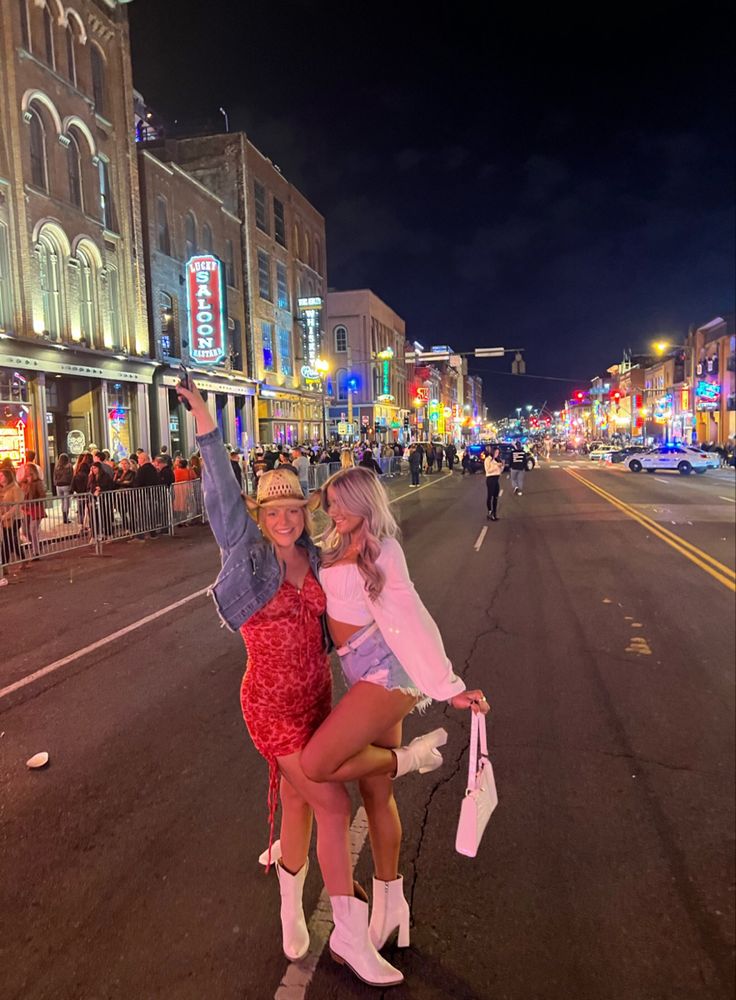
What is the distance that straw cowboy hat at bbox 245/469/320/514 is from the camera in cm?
286

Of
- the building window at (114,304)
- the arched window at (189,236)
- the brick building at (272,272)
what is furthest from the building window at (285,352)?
the building window at (114,304)

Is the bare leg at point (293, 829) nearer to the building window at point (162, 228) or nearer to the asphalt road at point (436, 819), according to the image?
the asphalt road at point (436, 819)

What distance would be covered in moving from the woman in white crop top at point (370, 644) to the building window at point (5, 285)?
1946 cm

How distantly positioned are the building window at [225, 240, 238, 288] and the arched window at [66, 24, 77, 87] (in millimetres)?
12331

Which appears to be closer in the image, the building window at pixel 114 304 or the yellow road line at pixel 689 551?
the yellow road line at pixel 689 551

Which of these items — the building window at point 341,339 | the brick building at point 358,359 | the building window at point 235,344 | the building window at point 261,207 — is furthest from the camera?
the building window at point 341,339

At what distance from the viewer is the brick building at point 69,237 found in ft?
63.2

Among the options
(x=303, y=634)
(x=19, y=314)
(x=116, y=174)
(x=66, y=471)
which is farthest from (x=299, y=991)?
(x=116, y=174)

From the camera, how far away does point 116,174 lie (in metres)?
24.3

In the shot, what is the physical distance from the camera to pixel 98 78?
23672mm

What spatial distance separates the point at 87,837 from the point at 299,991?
169cm

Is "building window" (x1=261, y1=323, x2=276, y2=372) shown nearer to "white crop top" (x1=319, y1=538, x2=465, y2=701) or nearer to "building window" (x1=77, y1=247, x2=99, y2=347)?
"building window" (x1=77, y1=247, x2=99, y2=347)

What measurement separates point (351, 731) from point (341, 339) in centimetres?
6132

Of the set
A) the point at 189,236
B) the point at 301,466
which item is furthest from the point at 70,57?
the point at 301,466
